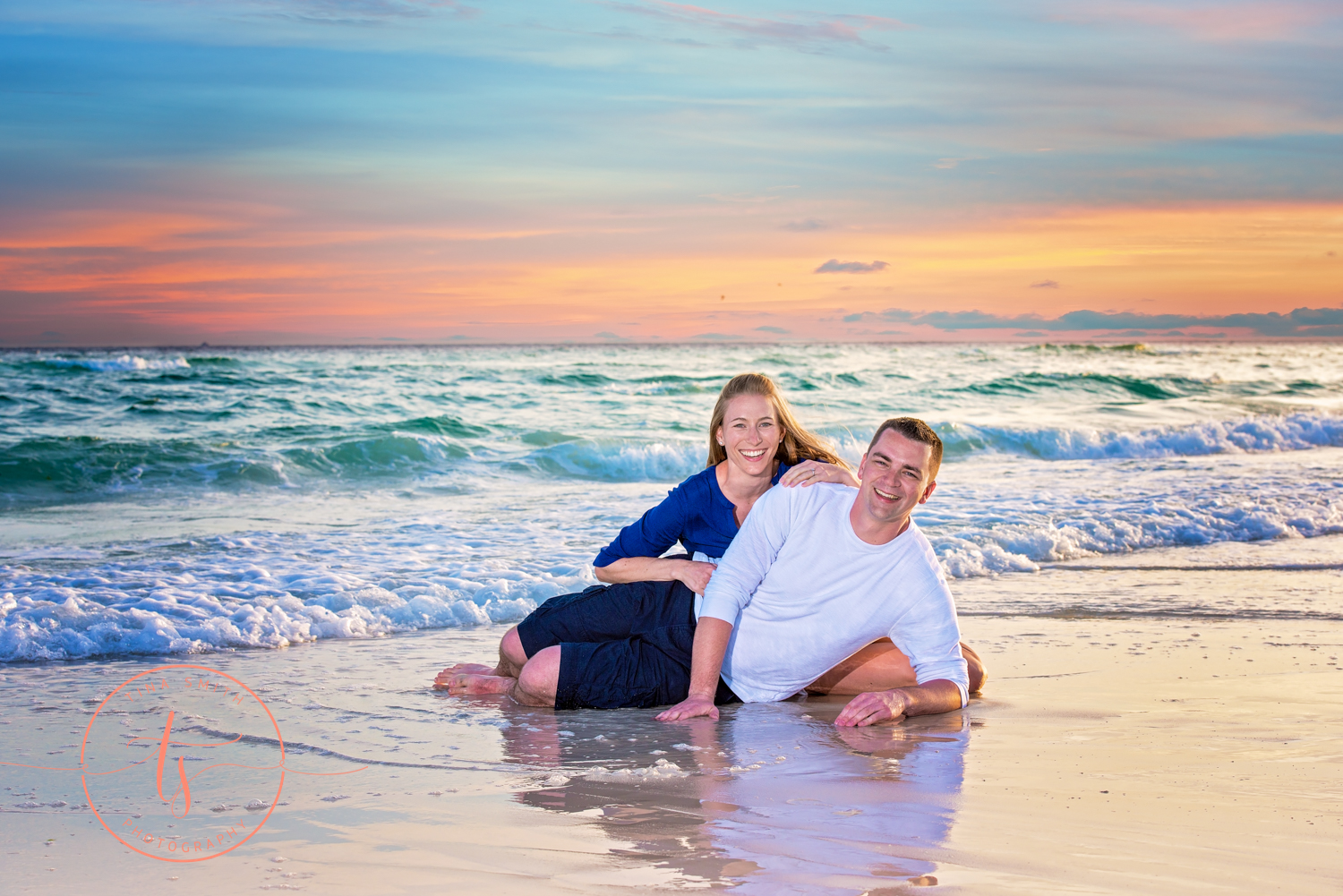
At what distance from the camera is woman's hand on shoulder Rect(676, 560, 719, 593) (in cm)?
A: 454

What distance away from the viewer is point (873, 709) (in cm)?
421

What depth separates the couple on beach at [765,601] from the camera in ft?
13.6

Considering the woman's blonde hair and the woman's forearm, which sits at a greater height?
the woman's blonde hair

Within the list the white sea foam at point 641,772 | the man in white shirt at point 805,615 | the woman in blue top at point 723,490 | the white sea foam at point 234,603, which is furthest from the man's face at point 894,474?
the white sea foam at point 234,603

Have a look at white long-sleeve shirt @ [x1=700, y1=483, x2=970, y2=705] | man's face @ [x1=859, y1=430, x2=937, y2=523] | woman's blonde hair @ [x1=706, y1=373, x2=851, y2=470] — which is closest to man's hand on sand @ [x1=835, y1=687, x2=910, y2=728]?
white long-sleeve shirt @ [x1=700, y1=483, x2=970, y2=705]

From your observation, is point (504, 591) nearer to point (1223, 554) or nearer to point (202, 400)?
point (1223, 554)

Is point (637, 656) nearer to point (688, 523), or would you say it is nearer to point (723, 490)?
point (688, 523)

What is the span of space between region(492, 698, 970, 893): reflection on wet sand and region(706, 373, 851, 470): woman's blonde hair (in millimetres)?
1151

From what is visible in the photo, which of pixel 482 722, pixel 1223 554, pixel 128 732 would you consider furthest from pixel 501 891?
pixel 1223 554

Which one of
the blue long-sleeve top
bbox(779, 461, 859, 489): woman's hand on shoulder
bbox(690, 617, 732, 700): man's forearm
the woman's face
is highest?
the woman's face

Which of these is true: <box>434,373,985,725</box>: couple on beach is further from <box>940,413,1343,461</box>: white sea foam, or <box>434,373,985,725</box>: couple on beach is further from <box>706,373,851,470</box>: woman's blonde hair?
<box>940,413,1343,461</box>: white sea foam

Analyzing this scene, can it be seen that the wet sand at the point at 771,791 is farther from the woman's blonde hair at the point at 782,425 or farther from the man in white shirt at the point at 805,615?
the woman's blonde hair at the point at 782,425

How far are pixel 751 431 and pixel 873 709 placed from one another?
128cm

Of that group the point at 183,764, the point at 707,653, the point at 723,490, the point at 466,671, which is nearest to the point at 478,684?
the point at 466,671
